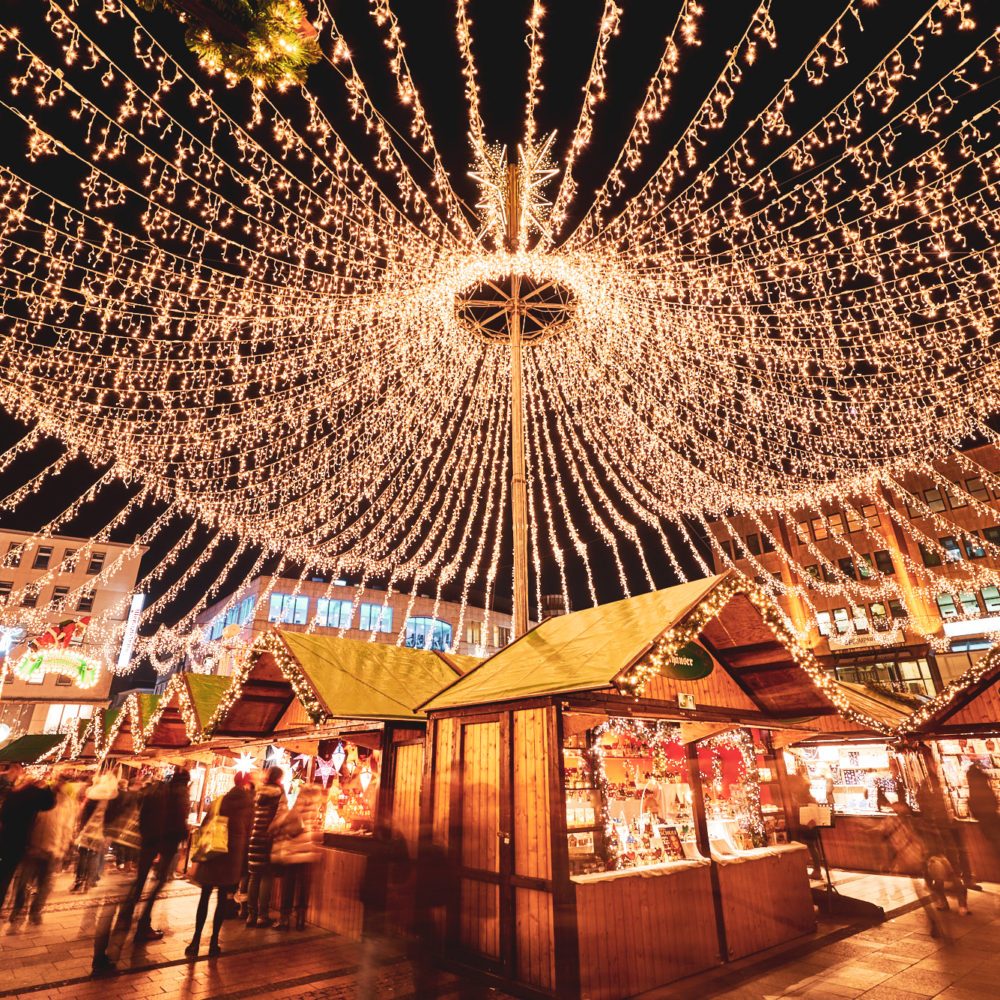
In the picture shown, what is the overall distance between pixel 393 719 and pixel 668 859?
382cm

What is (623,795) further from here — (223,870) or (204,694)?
(204,694)

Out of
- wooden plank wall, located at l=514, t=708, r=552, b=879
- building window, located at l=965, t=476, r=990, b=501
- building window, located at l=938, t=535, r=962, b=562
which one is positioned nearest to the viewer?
wooden plank wall, located at l=514, t=708, r=552, b=879

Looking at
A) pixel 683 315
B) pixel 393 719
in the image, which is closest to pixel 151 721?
pixel 393 719

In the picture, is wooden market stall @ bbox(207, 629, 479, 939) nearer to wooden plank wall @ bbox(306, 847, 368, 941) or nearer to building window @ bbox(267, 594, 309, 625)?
wooden plank wall @ bbox(306, 847, 368, 941)

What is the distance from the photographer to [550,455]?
14414 mm

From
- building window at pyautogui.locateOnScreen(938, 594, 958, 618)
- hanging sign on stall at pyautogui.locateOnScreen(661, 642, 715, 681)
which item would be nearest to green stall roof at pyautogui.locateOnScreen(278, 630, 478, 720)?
hanging sign on stall at pyautogui.locateOnScreen(661, 642, 715, 681)

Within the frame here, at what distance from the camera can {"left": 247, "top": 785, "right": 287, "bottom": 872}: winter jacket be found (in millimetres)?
8391

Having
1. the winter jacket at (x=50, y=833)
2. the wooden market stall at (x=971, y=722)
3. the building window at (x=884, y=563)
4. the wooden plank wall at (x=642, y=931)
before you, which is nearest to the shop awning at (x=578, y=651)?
the wooden plank wall at (x=642, y=931)

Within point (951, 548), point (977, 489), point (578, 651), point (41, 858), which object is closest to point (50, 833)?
point (41, 858)

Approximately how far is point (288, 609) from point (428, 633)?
35.1ft

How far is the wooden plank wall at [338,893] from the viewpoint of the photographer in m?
7.60

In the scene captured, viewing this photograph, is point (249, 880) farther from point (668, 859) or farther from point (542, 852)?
point (668, 859)

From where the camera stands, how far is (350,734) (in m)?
8.41

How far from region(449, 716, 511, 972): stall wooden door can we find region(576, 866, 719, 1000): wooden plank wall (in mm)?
925
